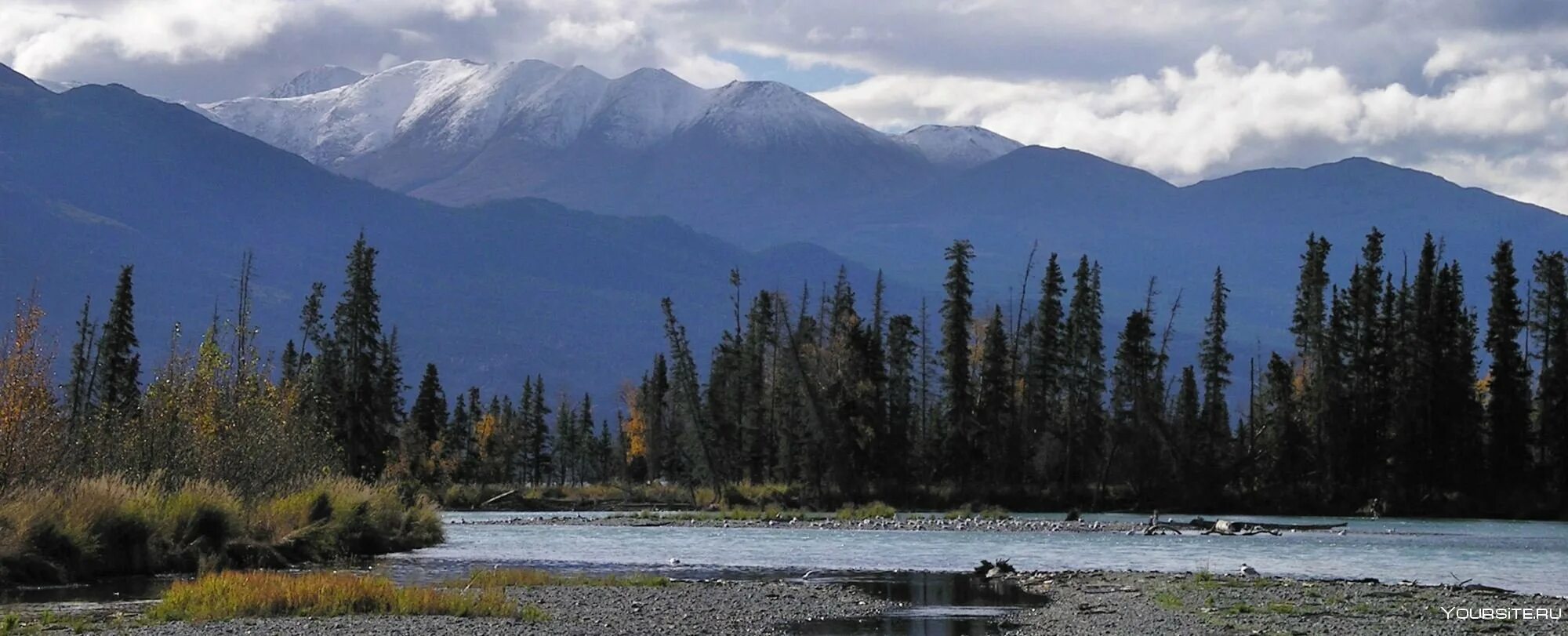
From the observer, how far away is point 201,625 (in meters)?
25.7

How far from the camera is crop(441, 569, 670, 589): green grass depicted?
34.4 m

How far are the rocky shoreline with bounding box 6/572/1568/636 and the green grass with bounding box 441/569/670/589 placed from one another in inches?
24.5

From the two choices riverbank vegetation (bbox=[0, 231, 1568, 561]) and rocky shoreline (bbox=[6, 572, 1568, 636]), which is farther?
riverbank vegetation (bbox=[0, 231, 1568, 561])

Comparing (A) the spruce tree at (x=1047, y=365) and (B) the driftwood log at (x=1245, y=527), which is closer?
(B) the driftwood log at (x=1245, y=527)

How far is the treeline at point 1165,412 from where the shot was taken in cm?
8644

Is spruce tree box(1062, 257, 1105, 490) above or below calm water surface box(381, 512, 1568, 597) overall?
above

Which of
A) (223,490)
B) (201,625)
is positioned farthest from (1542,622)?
(223,490)

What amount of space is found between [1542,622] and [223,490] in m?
31.3

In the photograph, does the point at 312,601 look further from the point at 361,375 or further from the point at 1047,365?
the point at 1047,365

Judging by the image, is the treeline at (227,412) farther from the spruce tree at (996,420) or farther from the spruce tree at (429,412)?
the spruce tree at (996,420)

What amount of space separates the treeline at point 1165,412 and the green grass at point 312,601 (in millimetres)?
59416

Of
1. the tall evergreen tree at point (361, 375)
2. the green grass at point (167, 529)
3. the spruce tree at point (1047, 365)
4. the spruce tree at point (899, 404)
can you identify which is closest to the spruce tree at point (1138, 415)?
the spruce tree at point (1047, 365)

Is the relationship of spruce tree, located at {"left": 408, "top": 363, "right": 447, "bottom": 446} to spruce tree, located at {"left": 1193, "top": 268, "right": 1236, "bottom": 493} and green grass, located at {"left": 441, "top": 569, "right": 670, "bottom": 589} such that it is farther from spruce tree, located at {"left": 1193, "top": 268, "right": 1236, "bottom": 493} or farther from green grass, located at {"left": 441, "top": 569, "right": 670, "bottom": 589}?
green grass, located at {"left": 441, "top": 569, "right": 670, "bottom": 589}

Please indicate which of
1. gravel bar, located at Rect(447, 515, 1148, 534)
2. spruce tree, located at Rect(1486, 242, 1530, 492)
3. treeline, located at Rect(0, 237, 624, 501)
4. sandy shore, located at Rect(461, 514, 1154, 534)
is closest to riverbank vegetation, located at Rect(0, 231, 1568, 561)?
spruce tree, located at Rect(1486, 242, 1530, 492)
